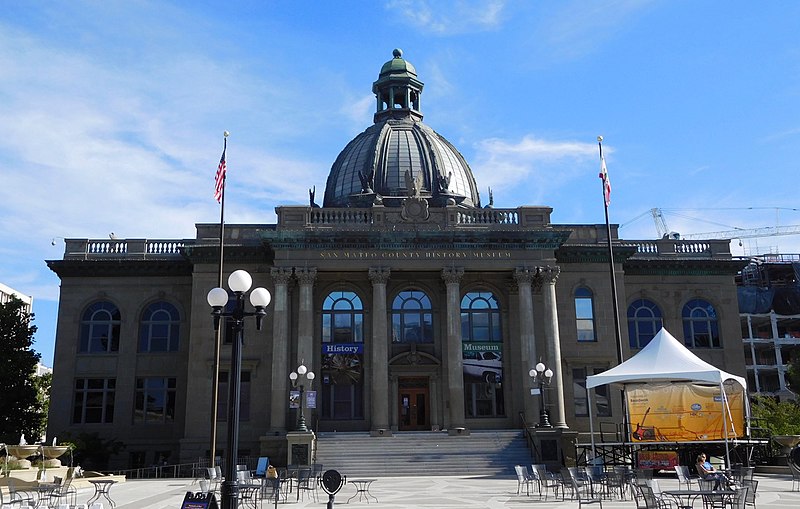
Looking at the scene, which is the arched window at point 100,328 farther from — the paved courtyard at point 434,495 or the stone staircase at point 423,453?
the stone staircase at point 423,453

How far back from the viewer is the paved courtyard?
21.3m

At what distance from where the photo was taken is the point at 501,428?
4206 centimetres

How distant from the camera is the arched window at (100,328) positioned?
4469cm

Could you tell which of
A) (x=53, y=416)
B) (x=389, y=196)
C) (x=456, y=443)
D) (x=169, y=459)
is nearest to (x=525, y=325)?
(x=456, y=443)

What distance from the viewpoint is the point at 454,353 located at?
132 ft

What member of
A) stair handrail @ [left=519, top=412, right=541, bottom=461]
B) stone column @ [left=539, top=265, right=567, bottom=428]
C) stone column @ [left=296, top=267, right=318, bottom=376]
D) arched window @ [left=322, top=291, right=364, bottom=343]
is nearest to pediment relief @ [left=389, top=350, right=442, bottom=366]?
arched window @ [left=322, top=291, right=364, bottom=343]

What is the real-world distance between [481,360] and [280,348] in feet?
35.7

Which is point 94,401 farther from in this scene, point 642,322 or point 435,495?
point 642,322

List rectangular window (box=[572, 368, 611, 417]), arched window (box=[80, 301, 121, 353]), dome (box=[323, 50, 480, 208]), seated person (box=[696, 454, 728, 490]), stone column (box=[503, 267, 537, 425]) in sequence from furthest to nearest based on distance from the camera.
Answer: dome (box=[323, 50, 480, 208]), arched window (box=[80, 301, 121, 353]), rectangular window (box=[572, 368, 611, 417]), stone column (box=[503, 267, 537, 425]), seated person (box=[696, 454, 728, 490])

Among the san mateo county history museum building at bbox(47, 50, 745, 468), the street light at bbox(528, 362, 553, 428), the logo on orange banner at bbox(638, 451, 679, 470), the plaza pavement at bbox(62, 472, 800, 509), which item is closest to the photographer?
the plaza pavement at bbox(62, 472, 800, 509)

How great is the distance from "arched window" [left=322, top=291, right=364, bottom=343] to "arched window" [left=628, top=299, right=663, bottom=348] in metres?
15.8

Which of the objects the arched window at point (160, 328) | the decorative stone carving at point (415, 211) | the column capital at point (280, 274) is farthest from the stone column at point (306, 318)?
the arched window at point (160, 328)

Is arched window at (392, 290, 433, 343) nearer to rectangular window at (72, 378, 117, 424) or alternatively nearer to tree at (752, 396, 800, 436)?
rectangular window at (72, 378, 117, 424)

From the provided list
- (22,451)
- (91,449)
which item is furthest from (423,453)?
(91,449)
